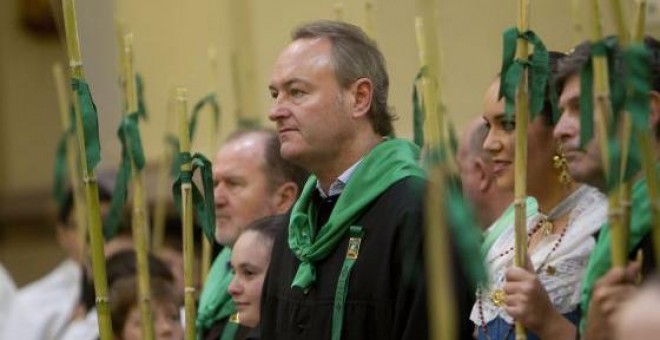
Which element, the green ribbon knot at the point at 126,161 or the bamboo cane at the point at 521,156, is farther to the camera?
the green ribbon knot at the point at 126,161

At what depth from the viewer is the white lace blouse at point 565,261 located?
3391 millimetres

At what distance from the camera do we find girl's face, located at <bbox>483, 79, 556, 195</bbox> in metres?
3.50

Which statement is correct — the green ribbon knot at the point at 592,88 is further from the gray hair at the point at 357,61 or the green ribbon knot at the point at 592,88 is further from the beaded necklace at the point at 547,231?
the gray hair at the point at 357,61

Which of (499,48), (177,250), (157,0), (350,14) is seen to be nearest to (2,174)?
(157,0)

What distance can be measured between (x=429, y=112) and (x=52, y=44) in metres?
5.86

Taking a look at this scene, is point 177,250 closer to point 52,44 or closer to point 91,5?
point 91,5

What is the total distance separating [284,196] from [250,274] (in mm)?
411

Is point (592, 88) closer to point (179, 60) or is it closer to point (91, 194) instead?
point (91, 194)

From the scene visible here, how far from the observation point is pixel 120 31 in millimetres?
4176

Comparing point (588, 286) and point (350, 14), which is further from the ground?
point (350, 14)

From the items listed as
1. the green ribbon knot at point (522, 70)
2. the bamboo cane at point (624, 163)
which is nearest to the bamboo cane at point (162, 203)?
the green ribbon knot at point (522, 70)

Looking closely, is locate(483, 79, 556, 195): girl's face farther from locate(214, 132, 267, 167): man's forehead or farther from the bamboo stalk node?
locate(214, 132, 267, 167): man's forehead

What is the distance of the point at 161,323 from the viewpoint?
183 inches

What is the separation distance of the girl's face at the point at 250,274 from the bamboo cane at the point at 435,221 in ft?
2.17
